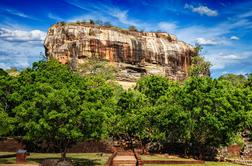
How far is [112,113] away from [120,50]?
45.2 meters

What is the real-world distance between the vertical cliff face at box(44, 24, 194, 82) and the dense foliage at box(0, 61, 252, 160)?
106ft

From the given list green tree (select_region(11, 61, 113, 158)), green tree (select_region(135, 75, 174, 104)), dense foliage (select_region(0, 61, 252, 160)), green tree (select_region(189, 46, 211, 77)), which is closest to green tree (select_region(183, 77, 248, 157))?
dense foliage (select_region(0, 61, 252, 160))

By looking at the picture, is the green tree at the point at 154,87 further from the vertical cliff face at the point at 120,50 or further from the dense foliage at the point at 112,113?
the vertical cliff face at the point at 120,50

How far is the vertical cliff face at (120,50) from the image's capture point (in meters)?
75.7

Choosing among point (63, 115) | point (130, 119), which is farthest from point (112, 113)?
point (63, 115)

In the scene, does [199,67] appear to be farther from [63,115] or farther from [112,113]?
[63,115]

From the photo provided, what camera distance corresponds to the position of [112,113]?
33.6 m

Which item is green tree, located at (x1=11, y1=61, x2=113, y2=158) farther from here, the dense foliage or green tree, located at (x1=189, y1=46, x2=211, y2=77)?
green tree, located at (x1=189, y1=46, x2=211, y2=77)

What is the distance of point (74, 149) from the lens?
3744 cm

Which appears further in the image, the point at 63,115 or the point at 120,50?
the point at 120,50

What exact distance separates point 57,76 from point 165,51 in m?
53.7

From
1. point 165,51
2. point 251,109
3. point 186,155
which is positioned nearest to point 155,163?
point 186,155

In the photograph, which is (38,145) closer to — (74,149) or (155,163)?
(74,149)

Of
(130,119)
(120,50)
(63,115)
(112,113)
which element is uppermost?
(120,50)
